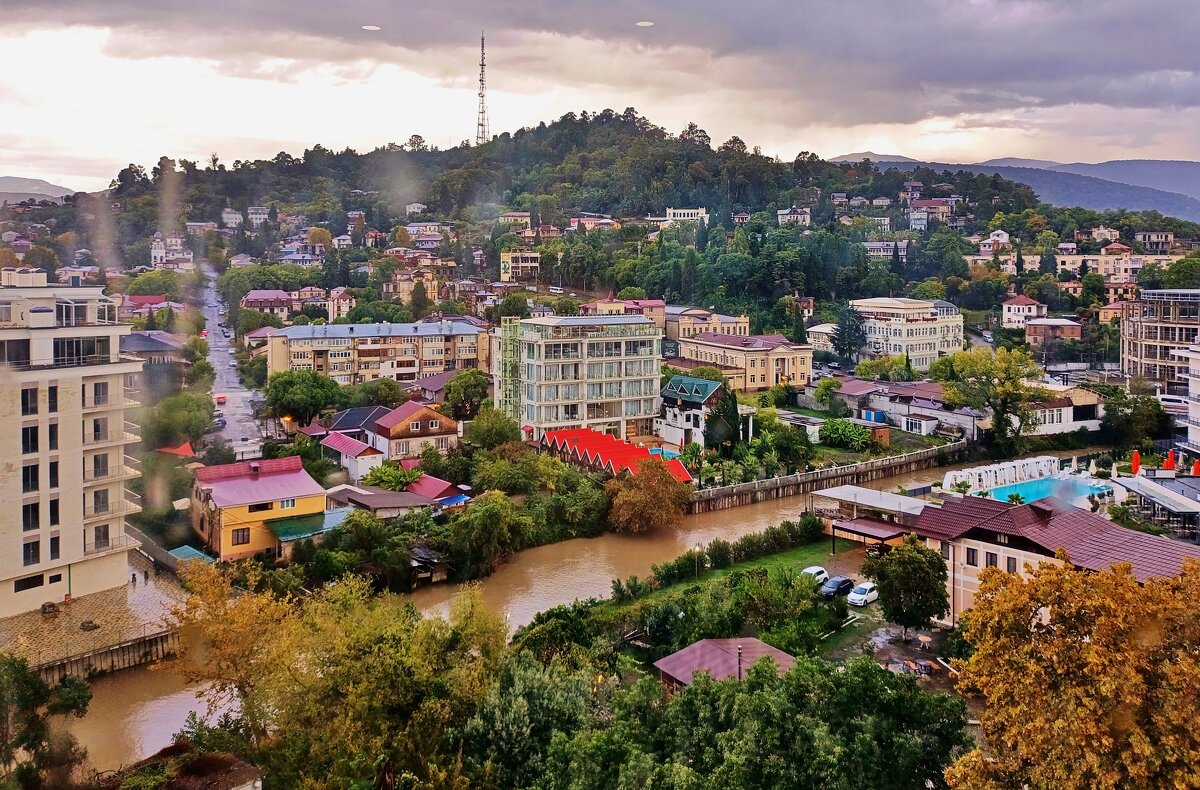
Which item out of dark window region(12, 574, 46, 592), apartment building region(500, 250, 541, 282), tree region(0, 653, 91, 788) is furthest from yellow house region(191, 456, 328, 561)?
apartment building region(500, 250, 541, 282)

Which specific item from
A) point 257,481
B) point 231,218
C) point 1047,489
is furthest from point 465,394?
point 231,218

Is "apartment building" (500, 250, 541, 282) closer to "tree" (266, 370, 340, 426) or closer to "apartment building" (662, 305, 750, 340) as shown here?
"apartment building" (662, 305, 750, 340)

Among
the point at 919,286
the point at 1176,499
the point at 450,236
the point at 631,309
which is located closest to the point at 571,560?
the point at 1176,499

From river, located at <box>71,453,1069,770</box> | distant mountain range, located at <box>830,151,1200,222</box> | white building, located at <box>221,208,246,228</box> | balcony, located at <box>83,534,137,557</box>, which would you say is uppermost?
distant mountain range, located at <box>830,151,1200,222</box>

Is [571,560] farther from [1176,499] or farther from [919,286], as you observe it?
[919,286]

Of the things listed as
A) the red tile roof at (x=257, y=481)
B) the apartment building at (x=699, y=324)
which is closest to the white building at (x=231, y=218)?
the apartment building at (x=699, y=324)

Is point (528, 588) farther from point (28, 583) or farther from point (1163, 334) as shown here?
point (1163, 334)
